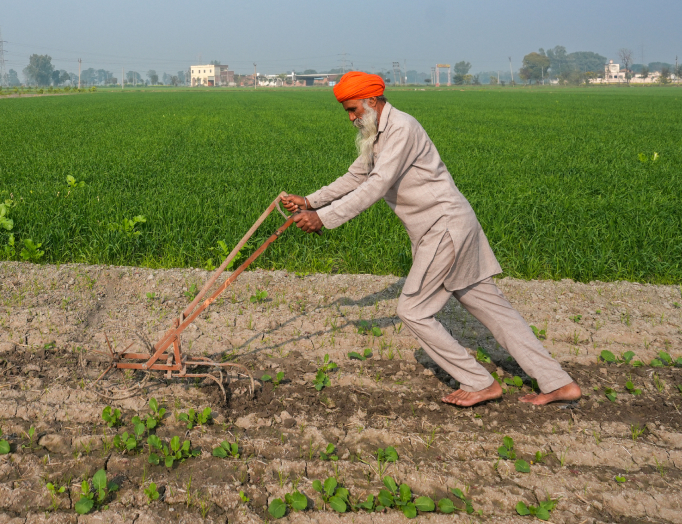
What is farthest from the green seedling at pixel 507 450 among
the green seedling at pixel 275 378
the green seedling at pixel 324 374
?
the green seedling at pixel 275 378

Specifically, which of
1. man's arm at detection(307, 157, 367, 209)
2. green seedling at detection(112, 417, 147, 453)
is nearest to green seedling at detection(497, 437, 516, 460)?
man's arm at detection(307, 157, 367, 209)

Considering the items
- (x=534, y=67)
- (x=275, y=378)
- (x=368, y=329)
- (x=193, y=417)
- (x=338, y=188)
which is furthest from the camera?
(x=534, y=67)

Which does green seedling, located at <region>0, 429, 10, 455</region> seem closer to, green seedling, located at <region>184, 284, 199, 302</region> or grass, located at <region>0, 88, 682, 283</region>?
green seedling, located at <region>184, 284, 199, 302</region>

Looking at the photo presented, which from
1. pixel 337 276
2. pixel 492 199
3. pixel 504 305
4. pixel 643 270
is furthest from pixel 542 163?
pixel 504 305

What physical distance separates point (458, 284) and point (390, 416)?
86 centimetres

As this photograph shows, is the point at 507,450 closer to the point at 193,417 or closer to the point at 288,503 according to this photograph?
the point at 288,503

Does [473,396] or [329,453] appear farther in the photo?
[473,396]

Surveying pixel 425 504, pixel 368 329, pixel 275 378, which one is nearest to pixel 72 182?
pixel 368 329

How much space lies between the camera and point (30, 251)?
5.67m

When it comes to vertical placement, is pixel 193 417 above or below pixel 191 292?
below

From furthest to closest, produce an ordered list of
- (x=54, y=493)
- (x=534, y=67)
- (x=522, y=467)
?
1. (x=534, y=67)
2. (x=522, y=467)
3. (x=54, y=493)

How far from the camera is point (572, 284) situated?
5.32 meters

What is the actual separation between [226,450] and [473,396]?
1.41 m

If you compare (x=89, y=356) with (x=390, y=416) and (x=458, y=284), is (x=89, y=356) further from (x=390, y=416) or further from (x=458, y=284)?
(x=458, y=284)
